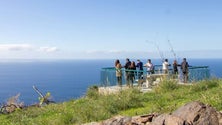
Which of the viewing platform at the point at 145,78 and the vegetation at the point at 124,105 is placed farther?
the viewing platform at the point at 145,78

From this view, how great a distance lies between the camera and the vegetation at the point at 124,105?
45.2ft

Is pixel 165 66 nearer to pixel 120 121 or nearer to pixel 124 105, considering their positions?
pixel 124 105

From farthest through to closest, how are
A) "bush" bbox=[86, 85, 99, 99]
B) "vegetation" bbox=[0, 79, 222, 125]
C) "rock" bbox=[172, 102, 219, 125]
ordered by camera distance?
"bush" bbox=[86, 85, 99, 99] → "vegetation" bbox=[0, 79, 222, 125] → "rock" bbox=[172, 102, 219, 125]

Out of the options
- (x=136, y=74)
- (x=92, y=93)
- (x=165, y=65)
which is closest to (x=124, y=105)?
(x=92, y=93)

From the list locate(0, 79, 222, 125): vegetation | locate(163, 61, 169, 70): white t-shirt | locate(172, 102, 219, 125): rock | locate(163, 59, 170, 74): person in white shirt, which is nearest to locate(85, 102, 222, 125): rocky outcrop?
locate(172, 102, 219, 125): rock

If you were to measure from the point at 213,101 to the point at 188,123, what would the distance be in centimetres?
376

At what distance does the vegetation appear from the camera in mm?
13782

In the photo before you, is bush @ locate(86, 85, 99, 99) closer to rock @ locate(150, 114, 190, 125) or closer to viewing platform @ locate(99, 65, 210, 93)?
viewing platform @ locate(99, 65, 210, 93)

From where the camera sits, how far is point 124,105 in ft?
55.2

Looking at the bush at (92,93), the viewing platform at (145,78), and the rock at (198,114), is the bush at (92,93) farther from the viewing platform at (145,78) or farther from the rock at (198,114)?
the rock at (198,114)

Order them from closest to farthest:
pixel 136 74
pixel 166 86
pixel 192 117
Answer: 1. pixel 192 117
2. pixel 166 86
3. pixel 136 74

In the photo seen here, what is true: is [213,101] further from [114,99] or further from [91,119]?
[114,99]

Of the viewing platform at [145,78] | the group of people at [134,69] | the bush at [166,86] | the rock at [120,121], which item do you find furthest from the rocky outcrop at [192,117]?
the group of people at [134,69]

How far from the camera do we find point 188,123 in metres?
9.59
